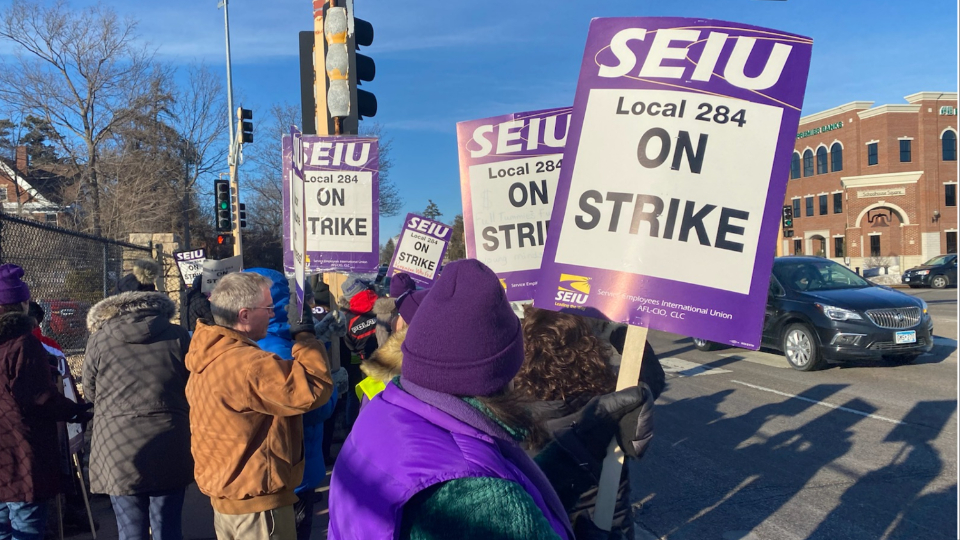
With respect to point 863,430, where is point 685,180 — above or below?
above

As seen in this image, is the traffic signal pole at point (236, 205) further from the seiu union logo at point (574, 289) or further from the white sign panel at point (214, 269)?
the seiu union logo at point (574, 289)

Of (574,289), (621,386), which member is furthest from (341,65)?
(621,386)

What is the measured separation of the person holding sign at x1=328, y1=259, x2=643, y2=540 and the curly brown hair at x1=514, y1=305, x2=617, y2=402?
1.34 m

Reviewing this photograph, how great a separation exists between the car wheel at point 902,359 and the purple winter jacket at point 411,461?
11426mm

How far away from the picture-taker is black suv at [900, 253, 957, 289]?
99.7 feet

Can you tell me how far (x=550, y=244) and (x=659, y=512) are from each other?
3334 millimetres

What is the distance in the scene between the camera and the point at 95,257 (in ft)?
30.0

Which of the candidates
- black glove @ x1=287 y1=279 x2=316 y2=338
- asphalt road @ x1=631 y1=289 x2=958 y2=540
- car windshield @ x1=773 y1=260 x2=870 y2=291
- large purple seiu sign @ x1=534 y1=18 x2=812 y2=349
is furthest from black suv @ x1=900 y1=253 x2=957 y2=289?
black glove @ x1=287 y1=279 x2=316 y2=338

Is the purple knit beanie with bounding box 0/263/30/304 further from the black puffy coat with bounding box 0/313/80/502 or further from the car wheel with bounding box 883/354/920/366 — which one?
the car wheel with bounding box 883/354/920/366

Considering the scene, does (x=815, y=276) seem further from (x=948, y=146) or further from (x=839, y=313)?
(x=948, y=146)

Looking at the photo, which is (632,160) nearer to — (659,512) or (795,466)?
(659,512)

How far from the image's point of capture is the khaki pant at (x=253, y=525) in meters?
3.01

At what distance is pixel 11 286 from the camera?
3848mm

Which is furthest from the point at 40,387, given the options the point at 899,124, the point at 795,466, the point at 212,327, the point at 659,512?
the point at 899,124
